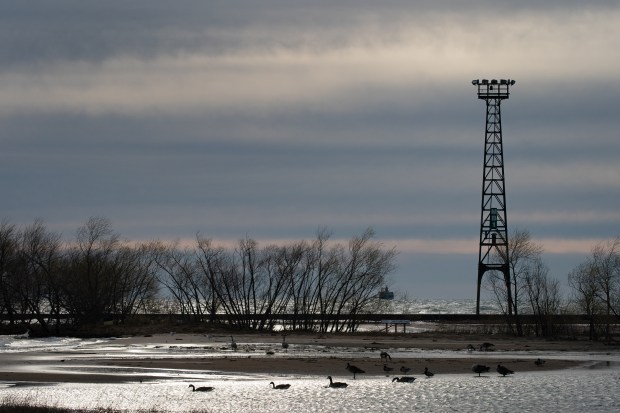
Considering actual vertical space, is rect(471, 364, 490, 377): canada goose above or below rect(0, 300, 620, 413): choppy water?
above

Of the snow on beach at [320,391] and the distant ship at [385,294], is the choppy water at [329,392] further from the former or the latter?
the distant ship at [385,294]

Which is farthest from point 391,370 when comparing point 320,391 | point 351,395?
point 351,395

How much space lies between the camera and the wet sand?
4366 cm

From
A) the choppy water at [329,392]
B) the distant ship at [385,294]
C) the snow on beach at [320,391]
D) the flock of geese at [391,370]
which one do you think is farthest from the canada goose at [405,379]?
the distant ship at [385,294]

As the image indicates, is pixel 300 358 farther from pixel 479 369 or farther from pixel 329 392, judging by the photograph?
pixel 329 392

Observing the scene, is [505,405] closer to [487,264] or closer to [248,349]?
[248,349]

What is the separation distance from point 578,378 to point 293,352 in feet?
61.5

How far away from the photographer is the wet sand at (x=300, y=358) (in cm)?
4366

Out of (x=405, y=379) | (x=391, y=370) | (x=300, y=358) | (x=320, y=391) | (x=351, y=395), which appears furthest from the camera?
(x=300, y=358)

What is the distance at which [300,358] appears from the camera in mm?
51062

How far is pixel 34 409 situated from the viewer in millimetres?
26500

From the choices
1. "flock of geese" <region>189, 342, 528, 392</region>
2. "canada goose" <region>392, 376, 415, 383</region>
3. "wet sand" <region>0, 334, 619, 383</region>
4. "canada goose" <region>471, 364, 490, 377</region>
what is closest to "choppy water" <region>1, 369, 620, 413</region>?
"canada goose" <region>392, 376, 415, 383</region>

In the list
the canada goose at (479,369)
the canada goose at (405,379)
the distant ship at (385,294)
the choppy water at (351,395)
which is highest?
the distant ship at (385,294)

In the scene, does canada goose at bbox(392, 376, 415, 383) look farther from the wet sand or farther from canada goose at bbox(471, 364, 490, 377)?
canada goose at bbox(471, 364, 490, 377)
